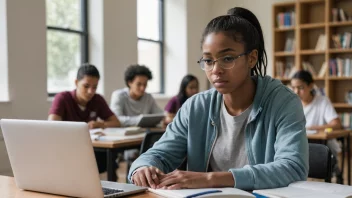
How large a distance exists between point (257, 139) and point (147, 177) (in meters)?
0.39

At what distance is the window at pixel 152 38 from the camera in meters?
6.52

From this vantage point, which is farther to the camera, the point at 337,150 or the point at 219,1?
the point at 219,1

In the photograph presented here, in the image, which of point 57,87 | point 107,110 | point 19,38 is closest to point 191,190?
point 107,110

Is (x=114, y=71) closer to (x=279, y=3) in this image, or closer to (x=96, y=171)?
(x=279, y=3)

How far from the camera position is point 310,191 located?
45.7 inches

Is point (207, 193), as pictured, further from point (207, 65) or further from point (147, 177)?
point (207, 65)

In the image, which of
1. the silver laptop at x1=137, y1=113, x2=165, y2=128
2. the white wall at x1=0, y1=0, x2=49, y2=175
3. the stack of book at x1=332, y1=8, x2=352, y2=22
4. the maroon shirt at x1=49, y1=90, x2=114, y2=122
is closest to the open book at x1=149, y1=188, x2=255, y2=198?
the maroon shirt at x1=49, y1=90, x2=114, y2=122

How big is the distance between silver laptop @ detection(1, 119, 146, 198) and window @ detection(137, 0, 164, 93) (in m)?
5.14

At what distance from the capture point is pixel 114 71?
5684 millimetres

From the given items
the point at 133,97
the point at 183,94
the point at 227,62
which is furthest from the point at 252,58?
the point at 183,94

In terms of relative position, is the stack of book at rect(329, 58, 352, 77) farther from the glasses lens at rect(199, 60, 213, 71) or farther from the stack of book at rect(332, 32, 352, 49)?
the glasses lens at rect(199, 60, 213, 71)

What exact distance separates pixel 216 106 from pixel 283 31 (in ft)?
18.8

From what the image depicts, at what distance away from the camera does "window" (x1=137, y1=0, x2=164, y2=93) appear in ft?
21.4

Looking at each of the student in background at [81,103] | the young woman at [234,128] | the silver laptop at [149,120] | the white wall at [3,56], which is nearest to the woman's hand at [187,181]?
the young woman at [234,128]
